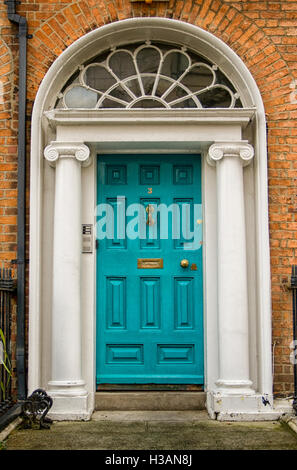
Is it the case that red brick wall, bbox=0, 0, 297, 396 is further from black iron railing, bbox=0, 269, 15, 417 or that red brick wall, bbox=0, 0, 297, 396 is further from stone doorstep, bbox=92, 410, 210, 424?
stone doorstep, bbox=92, 410, 210, 424

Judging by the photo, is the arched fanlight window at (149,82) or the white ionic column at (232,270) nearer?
the white ionic column at (232,270)

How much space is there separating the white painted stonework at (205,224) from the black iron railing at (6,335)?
0.69 feet

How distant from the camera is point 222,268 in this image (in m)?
5.21

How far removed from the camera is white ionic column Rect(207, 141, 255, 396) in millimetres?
5098

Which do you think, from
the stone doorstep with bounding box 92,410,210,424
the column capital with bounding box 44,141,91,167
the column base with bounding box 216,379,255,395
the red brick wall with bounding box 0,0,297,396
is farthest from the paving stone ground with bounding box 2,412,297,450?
the column capital with bounding box 44,141,91,167

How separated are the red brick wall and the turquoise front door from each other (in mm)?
816

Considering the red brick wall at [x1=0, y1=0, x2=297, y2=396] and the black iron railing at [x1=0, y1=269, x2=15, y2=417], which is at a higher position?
the red brick wall at [x1=0, y1=0, x2=297, y2=396]

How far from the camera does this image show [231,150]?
5.30 metres

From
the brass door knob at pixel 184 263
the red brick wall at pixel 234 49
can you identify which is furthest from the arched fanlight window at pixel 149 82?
the brass door knob at pixel 184 263

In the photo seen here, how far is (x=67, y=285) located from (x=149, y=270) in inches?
33.2

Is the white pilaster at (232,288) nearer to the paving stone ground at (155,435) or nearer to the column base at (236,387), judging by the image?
the column base at (236,387)

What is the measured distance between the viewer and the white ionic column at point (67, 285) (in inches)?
200

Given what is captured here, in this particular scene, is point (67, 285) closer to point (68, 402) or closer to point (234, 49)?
point (68, 402)

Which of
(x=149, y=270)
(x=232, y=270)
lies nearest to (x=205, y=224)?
(x=232, y=270)
